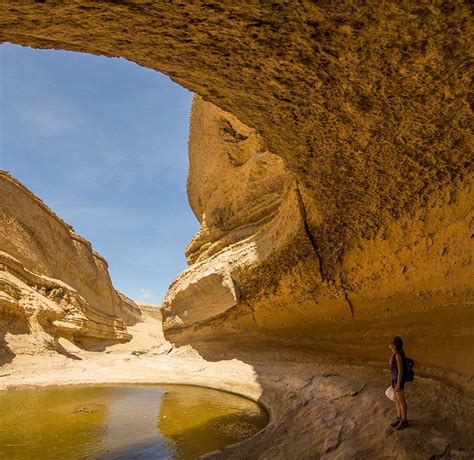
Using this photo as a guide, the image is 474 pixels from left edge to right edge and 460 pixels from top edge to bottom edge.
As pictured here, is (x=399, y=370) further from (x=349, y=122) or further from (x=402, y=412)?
(x=349, y=122)

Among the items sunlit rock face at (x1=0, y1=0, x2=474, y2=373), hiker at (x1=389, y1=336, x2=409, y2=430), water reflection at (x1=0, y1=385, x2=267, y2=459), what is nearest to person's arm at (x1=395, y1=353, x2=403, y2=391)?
hiker at (x1=389, y1=336, x2=409, y2=430)

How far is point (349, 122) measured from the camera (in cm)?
508

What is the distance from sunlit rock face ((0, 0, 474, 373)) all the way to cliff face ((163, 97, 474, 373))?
0.11ft

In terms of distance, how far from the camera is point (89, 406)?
25.5 ft

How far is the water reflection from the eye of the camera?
16.8 ft

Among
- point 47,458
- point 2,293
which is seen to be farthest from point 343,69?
point 2,293

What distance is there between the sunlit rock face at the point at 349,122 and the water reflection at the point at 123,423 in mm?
3187

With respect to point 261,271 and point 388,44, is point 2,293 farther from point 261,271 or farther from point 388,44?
point 388,44

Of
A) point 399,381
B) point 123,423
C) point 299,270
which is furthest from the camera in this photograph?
point 299,270

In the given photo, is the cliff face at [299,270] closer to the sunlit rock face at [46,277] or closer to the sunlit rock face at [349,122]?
the sunlit rock face at [349,122]

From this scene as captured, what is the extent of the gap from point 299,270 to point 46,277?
642 inches

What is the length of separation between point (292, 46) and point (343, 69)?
692 mm

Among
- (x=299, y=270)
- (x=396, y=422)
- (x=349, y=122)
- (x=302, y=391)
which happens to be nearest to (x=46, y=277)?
(x=299, y=270)

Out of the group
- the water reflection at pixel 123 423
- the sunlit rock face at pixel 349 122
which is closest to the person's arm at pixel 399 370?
the sunlit rock face at pixel 349 122
